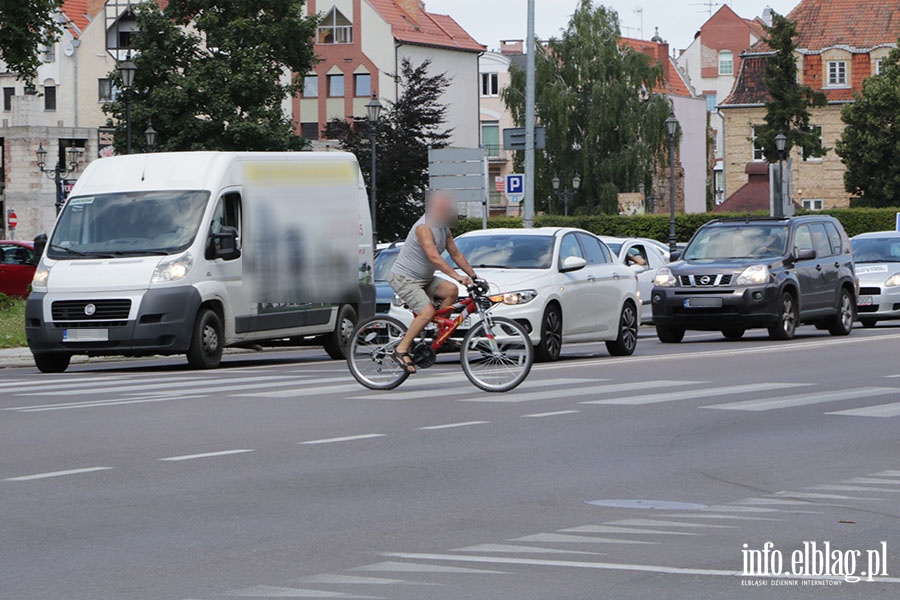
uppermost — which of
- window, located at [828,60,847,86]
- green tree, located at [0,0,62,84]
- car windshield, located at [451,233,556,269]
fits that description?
window, located at [828,60,847,86]

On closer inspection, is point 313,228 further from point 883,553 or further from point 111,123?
point 111,123

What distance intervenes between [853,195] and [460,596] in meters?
88.4

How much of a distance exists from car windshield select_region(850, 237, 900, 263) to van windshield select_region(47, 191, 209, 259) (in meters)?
17.3

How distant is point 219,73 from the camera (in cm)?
6625

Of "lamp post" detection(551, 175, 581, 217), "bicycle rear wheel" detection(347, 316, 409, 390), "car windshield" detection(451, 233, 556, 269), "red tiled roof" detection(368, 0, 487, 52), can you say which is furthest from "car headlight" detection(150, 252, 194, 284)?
"red tiled roof" detection(368, 0, 487, 52)

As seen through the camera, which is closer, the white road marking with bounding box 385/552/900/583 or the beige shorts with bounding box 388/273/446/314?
the white road marking with bounding box 385/552/900/583

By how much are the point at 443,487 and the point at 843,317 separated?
20218 mm

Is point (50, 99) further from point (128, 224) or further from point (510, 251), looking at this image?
point (510, 251)

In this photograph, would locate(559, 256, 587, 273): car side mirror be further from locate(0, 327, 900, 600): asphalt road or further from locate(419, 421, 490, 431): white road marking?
locate(419, 421, 490, 431): white road marking

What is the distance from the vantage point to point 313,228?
2314 centimetres

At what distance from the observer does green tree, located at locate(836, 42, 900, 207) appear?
282 feet

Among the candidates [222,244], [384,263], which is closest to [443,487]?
[222,244]

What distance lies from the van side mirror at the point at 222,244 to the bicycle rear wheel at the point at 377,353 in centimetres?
478

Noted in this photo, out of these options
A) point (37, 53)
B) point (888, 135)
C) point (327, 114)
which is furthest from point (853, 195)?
point (37, 53)
